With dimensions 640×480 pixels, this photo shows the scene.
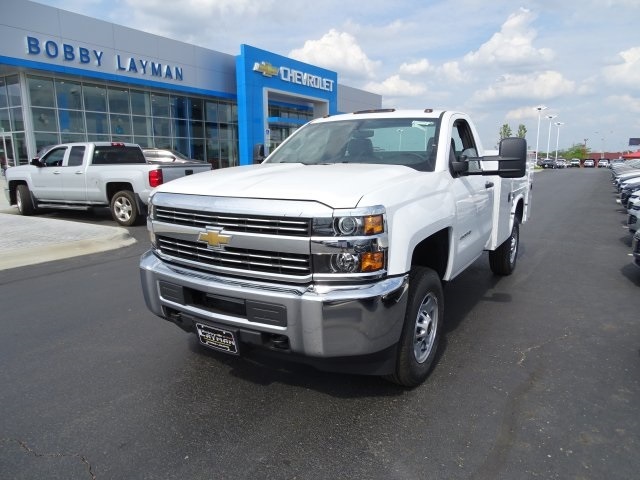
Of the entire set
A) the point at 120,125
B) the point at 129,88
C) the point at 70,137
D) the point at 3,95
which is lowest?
the point at 70,137

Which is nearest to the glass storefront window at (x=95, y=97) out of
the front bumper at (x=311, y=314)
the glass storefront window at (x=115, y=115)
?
the glass storefront window at (x=115, y=115)

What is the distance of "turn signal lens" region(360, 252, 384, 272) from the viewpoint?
8.65 ft

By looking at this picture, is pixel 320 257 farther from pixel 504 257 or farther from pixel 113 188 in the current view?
pixel 113 188

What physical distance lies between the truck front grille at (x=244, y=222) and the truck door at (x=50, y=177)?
1027 centimetres

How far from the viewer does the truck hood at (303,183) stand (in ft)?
8.91

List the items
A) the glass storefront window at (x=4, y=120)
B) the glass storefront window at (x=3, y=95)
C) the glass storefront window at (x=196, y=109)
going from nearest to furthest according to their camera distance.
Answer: the glass storefront window at (x=3, y=95), the glass storefront window at (x=4, y=120), the glass storefront window at (x=196, y=109)

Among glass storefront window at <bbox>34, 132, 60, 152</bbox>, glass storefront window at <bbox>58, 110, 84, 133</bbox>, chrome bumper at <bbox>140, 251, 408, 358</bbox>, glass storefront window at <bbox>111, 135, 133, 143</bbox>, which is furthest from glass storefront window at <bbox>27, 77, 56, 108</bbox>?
chrome bumper at <bbox>140, 251, 408, 358</bbox>

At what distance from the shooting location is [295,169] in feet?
11.9

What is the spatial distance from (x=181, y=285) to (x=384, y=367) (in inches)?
55.9

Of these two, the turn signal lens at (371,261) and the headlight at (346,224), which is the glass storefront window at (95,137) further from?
the turn signal lens at (371,261)

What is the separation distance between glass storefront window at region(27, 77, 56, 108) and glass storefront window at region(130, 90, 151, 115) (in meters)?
3.99

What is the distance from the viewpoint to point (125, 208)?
36.1ft

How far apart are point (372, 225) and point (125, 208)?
9.71 meters

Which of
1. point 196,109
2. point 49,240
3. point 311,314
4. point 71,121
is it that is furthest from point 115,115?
point 311,314
